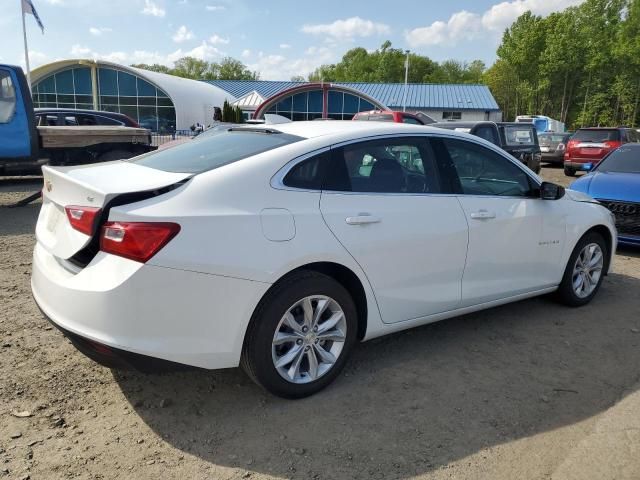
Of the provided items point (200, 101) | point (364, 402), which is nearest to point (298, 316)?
point (364, 402)

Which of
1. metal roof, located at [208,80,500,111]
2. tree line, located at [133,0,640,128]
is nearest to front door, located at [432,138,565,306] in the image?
metal roof, located at [208,80,500,111]

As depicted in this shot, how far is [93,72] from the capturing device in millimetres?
41031

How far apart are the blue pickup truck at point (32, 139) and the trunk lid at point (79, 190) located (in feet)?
21.8

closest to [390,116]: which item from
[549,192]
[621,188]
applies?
[621,188]

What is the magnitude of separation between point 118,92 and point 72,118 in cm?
3135

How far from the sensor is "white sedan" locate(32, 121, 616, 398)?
2566mm

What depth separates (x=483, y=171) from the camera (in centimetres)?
407

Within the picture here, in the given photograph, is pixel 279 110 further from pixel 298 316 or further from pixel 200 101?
pixel 298 316

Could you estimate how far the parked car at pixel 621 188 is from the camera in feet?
21.9

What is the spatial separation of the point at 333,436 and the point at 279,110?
40.6 meters

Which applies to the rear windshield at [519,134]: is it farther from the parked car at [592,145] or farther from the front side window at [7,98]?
the front side window at [7,98]

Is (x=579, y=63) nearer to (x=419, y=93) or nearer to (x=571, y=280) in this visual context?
(x=419, y=93)

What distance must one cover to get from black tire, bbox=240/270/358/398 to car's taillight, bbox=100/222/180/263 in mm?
621

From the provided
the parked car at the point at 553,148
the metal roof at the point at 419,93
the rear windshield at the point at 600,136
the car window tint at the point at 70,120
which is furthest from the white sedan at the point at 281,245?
the metal roof at the point at 419,93
